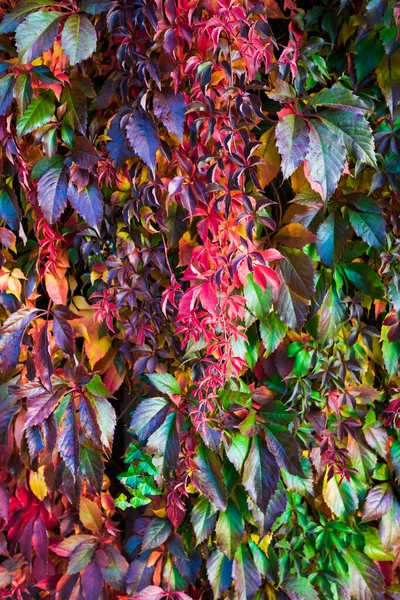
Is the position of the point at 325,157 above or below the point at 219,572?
above

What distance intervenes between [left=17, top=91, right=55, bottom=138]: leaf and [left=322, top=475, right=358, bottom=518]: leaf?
103 centimetres

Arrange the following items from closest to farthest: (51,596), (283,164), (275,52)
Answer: (283,164) < (275,52) < (51,596)

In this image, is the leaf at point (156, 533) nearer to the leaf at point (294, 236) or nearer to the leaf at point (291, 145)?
the leaf at point (294, 236)

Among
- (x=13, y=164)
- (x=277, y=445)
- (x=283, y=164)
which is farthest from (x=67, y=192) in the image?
(x=277, y=445)

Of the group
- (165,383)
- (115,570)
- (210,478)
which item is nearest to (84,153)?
(165,383)

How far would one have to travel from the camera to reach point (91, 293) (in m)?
1.26

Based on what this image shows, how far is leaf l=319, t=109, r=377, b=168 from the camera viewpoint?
1014 millimetres

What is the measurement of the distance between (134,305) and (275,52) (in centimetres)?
67

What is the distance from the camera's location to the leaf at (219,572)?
1221mm

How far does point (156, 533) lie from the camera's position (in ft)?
4.05

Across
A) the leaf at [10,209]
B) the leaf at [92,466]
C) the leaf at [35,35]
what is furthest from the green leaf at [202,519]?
the leaf at [35,35]

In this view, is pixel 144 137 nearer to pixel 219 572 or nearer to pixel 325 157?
pixel 325 157

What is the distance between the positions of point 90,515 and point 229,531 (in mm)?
356

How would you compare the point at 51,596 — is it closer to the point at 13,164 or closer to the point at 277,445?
the point at 277,445
